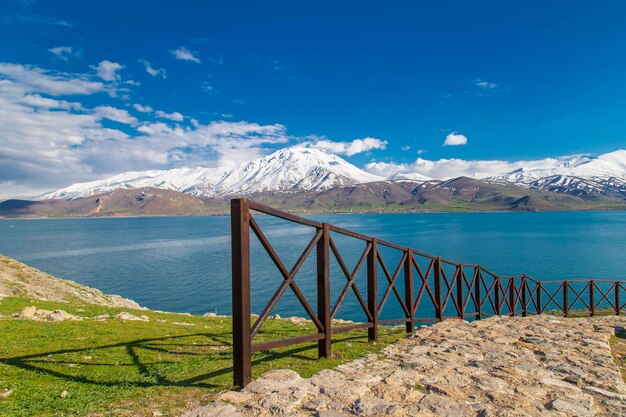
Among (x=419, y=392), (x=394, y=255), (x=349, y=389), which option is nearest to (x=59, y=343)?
(x=349, y=389)

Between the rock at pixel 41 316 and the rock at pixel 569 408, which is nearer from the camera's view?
the rock at pixel 569 408

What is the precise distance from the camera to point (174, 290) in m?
48.8

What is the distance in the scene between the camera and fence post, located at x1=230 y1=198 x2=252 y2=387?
17.5 ft

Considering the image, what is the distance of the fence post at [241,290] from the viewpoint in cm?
535

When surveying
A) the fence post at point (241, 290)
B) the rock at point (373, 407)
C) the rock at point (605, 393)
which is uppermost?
the fence post at point (241, 290)

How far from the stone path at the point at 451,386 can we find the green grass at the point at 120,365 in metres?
0.66

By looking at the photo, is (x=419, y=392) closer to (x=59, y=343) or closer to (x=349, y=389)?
(x=349, y=389)

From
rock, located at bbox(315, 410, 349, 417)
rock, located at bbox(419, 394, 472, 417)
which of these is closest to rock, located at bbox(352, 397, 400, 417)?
rock, located at bbox(315, 410, 349, 417)

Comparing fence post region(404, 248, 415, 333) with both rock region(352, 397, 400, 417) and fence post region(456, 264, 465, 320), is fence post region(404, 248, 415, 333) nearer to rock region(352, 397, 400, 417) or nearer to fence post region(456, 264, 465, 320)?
fence post region(456, 264, 465, 320)

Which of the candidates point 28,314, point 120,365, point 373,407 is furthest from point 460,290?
point 28,314

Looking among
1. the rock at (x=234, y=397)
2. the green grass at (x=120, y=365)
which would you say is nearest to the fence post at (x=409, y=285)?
the green grass at (x=120, y=365)

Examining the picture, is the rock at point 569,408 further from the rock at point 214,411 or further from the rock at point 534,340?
the rock at point 214,411

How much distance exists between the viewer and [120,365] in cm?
655

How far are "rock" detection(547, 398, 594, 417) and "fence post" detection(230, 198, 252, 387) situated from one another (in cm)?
415
